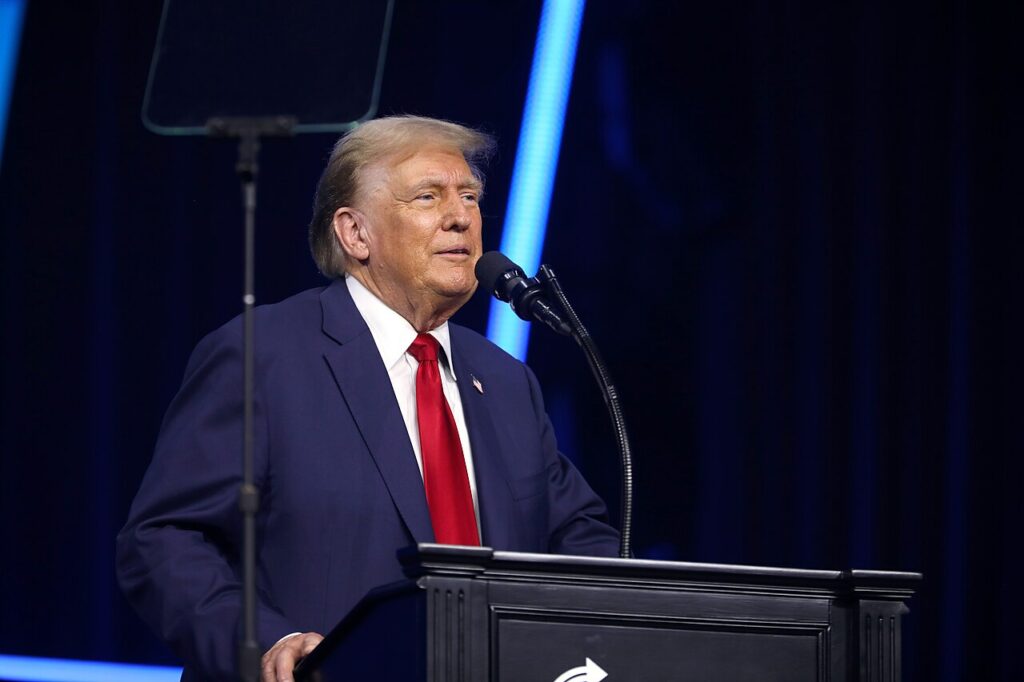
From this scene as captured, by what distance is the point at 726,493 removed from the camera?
10.9ft

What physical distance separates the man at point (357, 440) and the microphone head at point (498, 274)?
0.22 meters

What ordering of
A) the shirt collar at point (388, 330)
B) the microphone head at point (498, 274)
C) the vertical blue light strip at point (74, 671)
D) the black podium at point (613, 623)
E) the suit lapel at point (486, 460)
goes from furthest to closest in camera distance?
the vertical blue light strip at point (74, 671)
the shirt collar at point (388, 330)
the suit lapel at point (486, 460)
the microphone head at point (498, 274)
the black podium at point (613, 623)

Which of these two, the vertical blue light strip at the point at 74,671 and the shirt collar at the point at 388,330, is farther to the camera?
the vertical blue light strip at the point at 74,671

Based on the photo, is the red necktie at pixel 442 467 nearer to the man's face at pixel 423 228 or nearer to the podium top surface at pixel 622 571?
the man's face at pixel 423 228

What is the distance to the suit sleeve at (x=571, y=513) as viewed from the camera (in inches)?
102

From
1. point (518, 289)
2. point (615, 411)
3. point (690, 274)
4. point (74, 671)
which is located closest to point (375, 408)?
point (518, 289)

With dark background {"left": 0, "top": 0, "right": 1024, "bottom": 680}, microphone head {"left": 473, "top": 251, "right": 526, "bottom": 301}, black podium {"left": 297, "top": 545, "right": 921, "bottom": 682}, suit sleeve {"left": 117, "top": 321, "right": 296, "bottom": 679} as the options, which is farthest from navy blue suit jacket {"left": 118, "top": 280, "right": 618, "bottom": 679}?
dark background {"left": 0, "top": 0, "right": 1024, "bottom": 680}

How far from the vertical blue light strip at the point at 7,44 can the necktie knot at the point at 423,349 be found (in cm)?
153

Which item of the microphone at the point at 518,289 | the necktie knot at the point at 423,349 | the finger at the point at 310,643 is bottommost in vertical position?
the finger at the point at 310,643

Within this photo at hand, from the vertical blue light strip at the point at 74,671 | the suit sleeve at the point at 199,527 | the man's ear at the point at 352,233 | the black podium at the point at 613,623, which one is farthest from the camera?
the vertical blue light strip at the point at 74,671

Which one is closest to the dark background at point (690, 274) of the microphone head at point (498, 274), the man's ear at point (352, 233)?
the man's ear at point (352, 233)

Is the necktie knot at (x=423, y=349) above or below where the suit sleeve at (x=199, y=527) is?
above

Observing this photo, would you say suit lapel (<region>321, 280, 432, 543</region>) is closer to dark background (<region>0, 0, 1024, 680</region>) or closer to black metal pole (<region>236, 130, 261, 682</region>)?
black metal pole (<region>236, 130, 261, 682</region>)

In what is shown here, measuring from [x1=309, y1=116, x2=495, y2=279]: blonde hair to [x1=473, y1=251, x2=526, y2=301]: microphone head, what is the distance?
1.26ft
